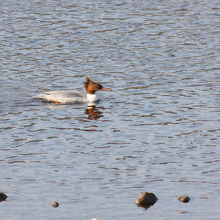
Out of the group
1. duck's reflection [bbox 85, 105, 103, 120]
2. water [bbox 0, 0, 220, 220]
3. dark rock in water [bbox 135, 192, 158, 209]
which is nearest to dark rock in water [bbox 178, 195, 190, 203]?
water [bbox 0, 0, 220, 220]

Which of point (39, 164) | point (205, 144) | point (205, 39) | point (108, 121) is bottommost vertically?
point (39, 164)

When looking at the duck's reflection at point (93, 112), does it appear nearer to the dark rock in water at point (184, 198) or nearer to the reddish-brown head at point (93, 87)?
the reddish-brown head at point (93, 87)

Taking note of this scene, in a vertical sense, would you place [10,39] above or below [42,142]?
above

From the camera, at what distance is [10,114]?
24.3m

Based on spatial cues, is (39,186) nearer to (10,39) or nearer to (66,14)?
(10,39)

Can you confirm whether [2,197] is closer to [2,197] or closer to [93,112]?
[2,197]

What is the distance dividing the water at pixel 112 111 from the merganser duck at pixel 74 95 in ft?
0.87

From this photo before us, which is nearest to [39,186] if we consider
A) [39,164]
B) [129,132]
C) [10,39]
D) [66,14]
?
[39,164]

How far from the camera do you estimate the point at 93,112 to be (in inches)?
1006

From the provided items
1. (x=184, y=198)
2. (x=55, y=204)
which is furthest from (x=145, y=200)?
(x=55, y=204)

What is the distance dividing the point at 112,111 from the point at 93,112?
0.91m

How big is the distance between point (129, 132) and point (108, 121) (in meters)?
1.98

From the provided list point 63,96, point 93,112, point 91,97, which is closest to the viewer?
point 93,112

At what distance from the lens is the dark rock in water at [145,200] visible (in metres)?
15.7
